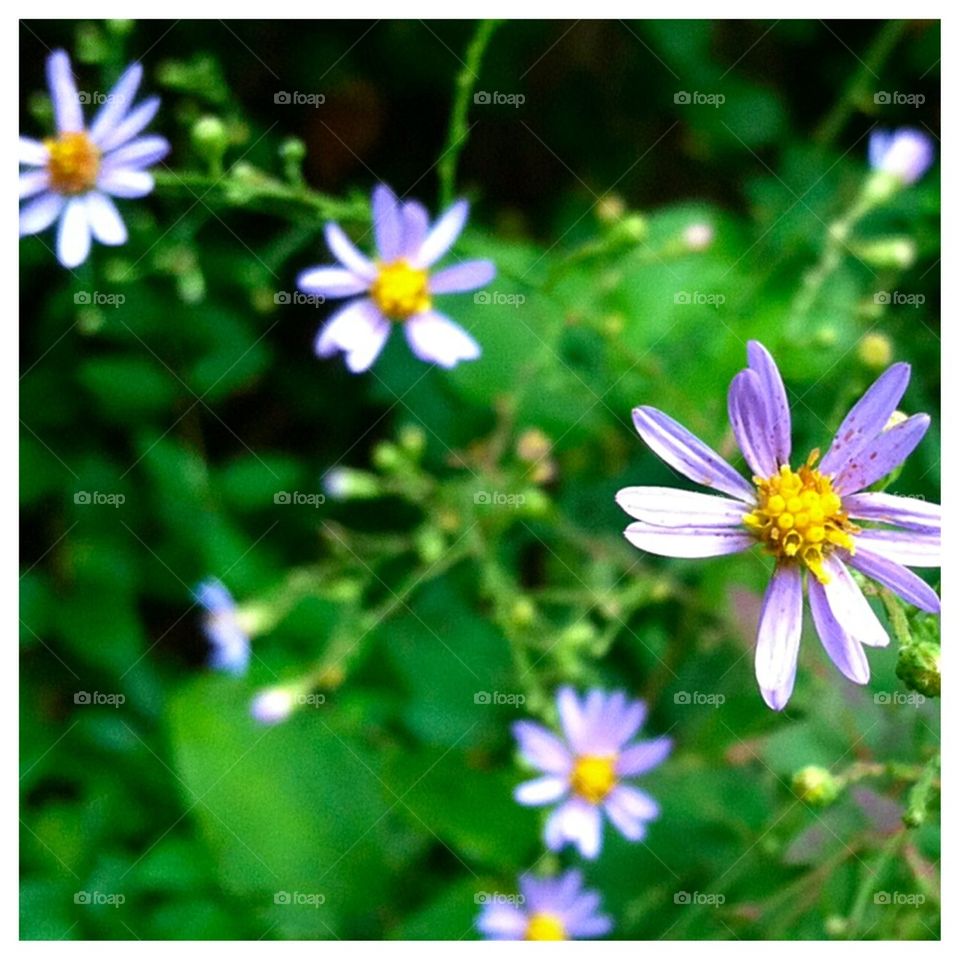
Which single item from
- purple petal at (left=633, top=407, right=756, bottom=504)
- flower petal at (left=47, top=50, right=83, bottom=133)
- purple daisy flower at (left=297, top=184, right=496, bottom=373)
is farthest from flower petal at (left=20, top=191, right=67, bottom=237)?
purple petal at (left=633, top=407, right=756, bottom=504)

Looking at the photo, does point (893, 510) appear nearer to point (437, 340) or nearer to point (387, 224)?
point (437, 340)

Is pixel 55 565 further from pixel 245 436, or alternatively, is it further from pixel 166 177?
pixel 166 177

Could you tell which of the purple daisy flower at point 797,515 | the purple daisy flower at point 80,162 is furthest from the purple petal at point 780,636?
the purple daisy flower at point 80,162

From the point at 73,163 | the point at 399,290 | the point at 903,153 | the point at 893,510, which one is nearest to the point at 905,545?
the point at 893,510

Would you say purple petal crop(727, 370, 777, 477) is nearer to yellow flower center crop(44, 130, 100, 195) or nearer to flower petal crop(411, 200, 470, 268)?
flower petal crop(411, 200, 470, 268)
